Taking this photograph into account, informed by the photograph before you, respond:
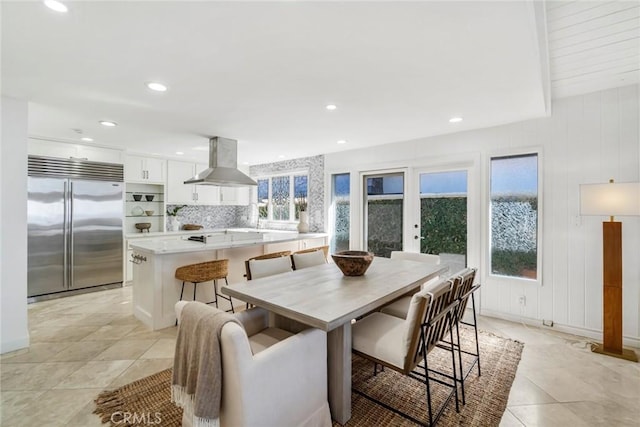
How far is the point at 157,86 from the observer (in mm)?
2363

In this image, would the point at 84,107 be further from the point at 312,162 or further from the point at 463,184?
the point at 463,184

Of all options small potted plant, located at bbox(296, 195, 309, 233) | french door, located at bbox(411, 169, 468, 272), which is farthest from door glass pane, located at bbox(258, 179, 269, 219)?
french door, located at bbox(411, 169, 468, 272)

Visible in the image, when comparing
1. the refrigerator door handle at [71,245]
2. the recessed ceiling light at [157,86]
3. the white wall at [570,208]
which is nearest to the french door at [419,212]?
the white wall at [570,208]

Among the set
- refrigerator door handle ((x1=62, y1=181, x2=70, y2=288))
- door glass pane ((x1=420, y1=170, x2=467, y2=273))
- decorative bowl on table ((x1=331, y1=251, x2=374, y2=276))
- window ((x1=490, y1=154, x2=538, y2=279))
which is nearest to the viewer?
decorative bowl on table ((x1=331, y1=251, x2=374, y2=276))

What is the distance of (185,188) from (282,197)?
6.38ft

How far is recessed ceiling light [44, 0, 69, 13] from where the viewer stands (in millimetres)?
1432

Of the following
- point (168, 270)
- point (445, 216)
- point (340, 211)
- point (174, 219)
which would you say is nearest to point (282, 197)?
point (340, 211)

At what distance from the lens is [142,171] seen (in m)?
5.23

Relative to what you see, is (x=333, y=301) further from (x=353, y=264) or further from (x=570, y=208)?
(x=570, y=208)

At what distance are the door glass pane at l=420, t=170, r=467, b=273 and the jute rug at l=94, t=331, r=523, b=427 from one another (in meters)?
1.64

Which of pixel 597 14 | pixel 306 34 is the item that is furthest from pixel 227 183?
pixel 597 14

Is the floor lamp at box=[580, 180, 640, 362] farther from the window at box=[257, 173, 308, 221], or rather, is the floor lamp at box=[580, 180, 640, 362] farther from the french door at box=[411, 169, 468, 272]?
the window at box=[257, 173, 308, 221]

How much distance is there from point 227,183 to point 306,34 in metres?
2.86

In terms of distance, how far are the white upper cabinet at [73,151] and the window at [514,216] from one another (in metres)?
5.64
